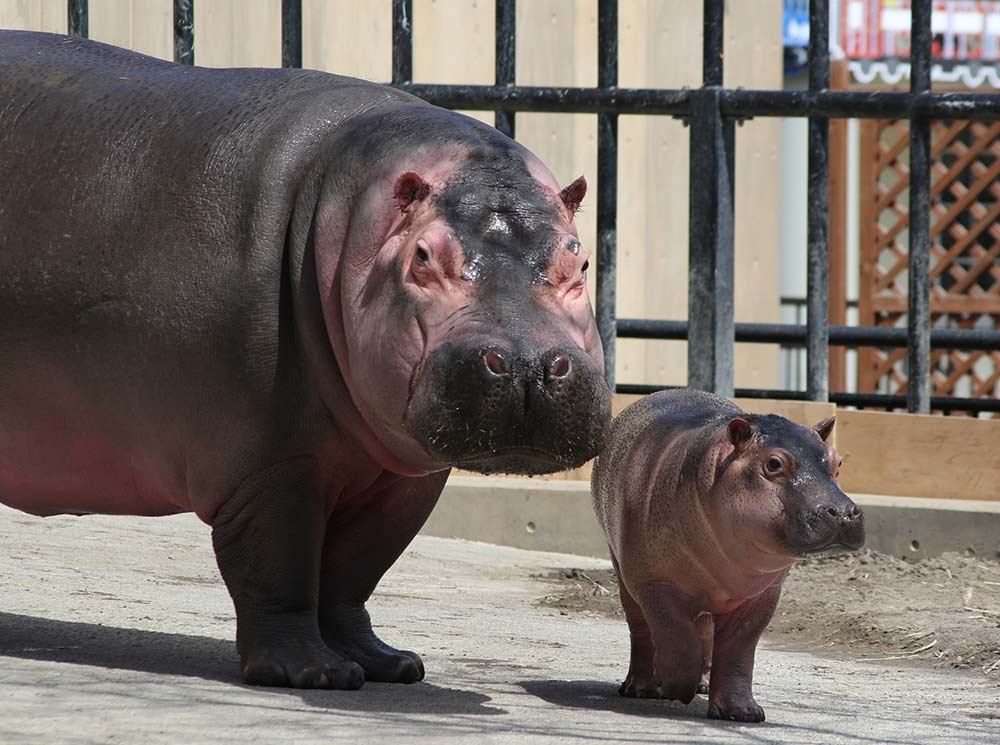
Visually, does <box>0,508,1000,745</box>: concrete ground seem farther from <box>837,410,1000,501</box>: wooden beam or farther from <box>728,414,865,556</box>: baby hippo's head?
<box>837,410,1000,501</box>: wooden beam

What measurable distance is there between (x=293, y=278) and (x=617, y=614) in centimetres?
269

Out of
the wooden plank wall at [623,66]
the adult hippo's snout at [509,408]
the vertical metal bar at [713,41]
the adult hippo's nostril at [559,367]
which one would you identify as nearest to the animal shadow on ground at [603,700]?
the adult hippo's snout at [509,408]

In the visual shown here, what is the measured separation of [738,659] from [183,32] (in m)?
4.79

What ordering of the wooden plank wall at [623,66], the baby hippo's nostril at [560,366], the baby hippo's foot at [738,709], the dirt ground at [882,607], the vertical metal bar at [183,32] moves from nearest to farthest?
the baby hippo's nostril at [560,366] < the baby hippo's foot at [738,709] < the dirt ground at [882,607] < the vertical metal bar at [183,32] < the wooden plank wall at [623,66]

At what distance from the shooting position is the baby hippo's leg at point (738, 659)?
4410mm

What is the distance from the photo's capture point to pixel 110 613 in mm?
5531

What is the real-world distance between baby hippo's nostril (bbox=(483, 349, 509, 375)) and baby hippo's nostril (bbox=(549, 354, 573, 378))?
102mm

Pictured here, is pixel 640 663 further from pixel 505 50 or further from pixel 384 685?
pixel 505 50

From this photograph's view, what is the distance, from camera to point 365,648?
4.78 meters

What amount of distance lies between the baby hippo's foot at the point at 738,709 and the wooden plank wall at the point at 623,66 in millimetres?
5867

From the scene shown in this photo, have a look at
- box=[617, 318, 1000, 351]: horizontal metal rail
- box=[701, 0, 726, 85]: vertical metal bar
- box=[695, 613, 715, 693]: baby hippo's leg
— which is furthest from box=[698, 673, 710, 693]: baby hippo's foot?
box=[617, 318, 1000, 351]: horizontal metal rail

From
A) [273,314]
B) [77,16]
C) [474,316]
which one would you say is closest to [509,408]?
[474,316]

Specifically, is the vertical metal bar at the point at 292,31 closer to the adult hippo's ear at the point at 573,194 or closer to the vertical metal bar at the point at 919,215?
the vertical metal bar at the point at 919,215

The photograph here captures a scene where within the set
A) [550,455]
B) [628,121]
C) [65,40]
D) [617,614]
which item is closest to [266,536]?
[550,455]
